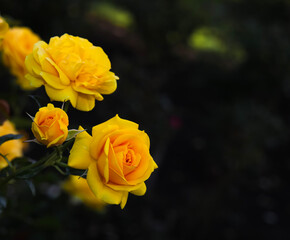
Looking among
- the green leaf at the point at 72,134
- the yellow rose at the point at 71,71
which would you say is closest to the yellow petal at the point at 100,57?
the yellow rose at the point at 71,71

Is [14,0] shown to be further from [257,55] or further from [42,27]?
[257,55]

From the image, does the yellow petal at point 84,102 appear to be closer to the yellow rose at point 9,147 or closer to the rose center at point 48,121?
the rose center at point 48,121

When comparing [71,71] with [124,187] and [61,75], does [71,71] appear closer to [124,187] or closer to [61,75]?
[61,75]

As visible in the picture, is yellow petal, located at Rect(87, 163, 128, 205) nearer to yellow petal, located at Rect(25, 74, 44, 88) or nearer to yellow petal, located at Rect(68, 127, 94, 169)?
yellow petal, located at Rect(68, 127, 94, 169)

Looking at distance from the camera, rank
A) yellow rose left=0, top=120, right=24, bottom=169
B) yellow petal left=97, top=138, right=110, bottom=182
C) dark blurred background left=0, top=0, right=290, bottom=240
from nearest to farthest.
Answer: yellow petal left=97, top=138, right=110, bottom=182, yellow rose left=0, top=120, right=24, bottom=169, dark blurred background left=0, top=0, right=290, bottom=240

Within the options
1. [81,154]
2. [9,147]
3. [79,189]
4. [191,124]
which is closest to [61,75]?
[81,154]

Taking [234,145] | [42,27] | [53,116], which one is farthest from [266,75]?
[53,116]

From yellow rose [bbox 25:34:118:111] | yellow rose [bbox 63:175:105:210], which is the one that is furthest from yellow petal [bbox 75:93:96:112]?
yellow rose [bbox 63:175:105:210]

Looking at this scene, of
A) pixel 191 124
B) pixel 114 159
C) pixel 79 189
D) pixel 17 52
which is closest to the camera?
pixel 114 159
